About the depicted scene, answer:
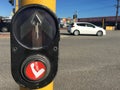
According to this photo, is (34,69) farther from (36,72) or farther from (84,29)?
(84,29)

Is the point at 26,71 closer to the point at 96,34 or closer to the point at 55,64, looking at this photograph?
the point at 55,64

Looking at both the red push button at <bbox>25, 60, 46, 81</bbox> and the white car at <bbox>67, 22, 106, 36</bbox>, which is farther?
the white car at <bbox>67, 22, 106, 36</bbox>

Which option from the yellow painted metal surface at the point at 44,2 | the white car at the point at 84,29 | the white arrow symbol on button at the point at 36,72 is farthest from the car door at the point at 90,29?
the white arrow symbol on button at the point at 36,72

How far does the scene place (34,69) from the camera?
1497mm

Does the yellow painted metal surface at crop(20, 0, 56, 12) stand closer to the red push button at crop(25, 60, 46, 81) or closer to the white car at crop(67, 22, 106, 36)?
the red push button at crop(25, 60, 46, 81)

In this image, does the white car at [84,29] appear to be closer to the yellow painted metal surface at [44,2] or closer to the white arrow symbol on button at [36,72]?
the yellow painted metal surface at [44,2]

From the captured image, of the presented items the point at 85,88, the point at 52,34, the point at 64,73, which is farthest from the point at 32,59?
the point at 64,73

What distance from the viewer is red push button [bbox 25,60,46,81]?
1.49 meters

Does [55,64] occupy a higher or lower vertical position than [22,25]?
lower

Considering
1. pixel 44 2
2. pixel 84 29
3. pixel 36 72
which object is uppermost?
pixel 44 2

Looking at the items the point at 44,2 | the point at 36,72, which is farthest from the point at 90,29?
the point at 36,72

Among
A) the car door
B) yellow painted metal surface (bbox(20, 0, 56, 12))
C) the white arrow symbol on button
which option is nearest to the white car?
the car door

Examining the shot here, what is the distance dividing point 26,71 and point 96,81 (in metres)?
5.29

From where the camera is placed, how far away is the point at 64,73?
24.3 ft
